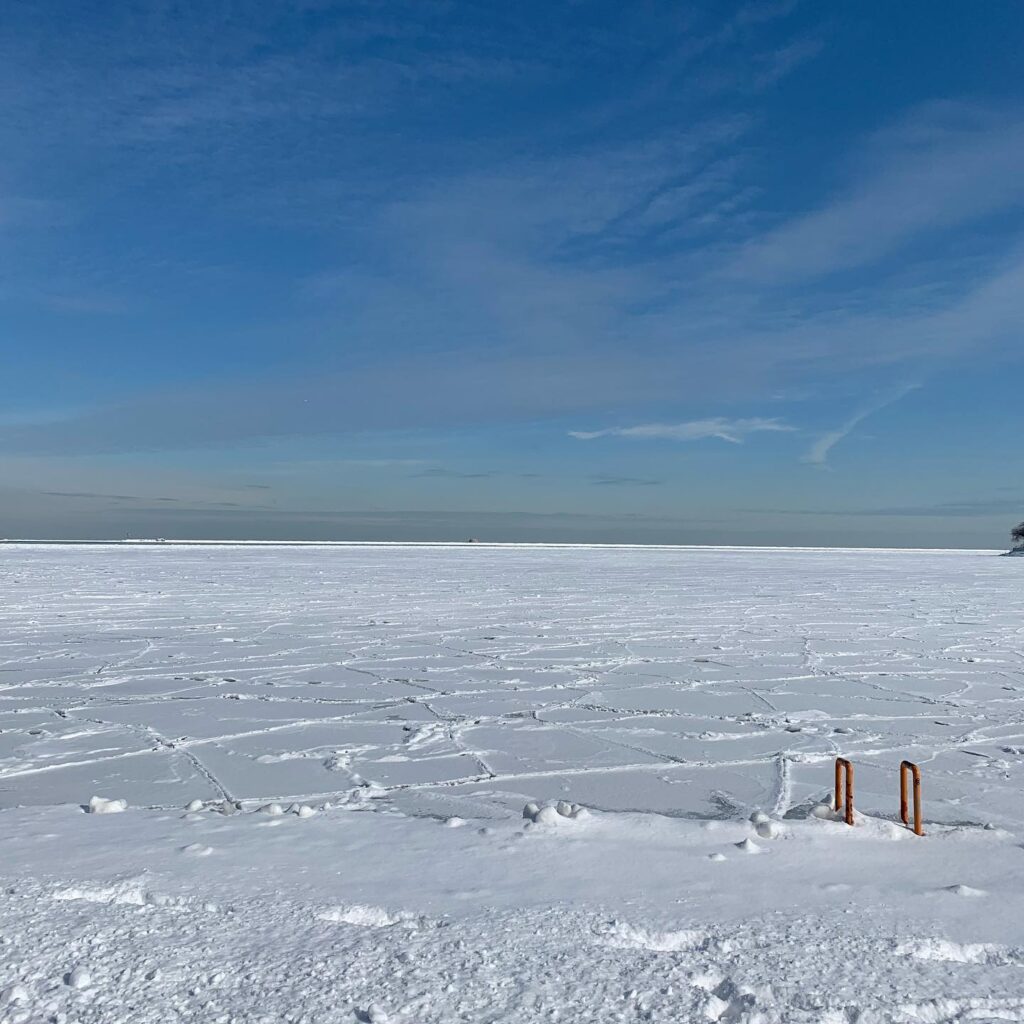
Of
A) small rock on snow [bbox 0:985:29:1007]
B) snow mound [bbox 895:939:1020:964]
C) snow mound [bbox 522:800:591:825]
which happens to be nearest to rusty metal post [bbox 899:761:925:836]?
snow mound [bbox 895:939:1020:964]

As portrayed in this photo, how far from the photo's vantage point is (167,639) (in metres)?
9.27

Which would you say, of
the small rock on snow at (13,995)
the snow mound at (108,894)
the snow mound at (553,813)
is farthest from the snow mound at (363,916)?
the snow mound at (553,813)

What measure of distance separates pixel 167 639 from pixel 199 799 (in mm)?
5690

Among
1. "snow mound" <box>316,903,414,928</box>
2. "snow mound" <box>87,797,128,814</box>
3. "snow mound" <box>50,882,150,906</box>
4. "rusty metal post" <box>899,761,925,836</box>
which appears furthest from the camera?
"snow mound" <box>87,797,128,814</box>

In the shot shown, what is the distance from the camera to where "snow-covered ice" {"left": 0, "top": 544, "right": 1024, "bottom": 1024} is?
231 cm

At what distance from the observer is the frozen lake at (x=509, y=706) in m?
4.21

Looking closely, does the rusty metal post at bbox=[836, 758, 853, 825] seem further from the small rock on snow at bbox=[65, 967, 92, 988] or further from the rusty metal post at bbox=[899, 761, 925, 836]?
the small rock on snow at bbox=[65, 967, 92, 988]

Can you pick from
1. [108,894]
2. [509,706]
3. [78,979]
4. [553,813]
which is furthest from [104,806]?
[509,706]

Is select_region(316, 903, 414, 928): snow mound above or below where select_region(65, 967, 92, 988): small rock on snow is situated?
below

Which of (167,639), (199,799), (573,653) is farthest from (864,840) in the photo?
(167,639)

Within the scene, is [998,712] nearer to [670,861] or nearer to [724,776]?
[724,776]

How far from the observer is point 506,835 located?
A: 11.3ft

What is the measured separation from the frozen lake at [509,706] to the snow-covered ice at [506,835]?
34 millimetres

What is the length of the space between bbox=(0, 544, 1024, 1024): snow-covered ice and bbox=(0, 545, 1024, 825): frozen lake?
0.11 feet
